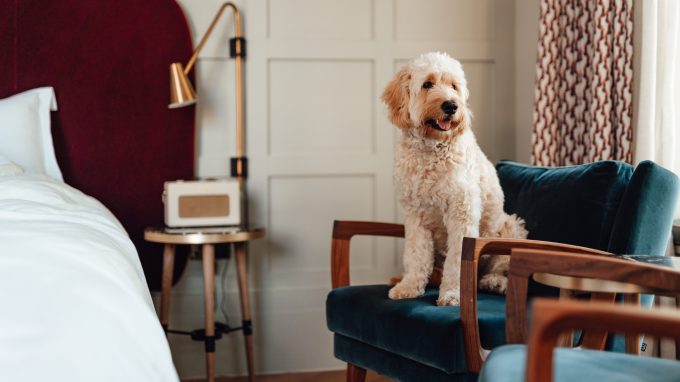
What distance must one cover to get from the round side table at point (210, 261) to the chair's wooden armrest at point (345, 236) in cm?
48

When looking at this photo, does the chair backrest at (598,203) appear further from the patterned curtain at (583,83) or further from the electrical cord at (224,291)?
the electrical cord at (224,291)

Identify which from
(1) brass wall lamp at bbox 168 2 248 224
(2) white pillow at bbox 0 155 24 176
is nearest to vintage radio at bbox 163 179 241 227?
(1) brass wall lamp at bbox 168 2 248 224

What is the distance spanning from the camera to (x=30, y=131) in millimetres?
2900

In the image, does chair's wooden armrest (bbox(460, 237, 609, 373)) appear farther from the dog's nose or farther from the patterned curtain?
the patterned curtain

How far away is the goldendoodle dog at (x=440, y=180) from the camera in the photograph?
2.13 meters

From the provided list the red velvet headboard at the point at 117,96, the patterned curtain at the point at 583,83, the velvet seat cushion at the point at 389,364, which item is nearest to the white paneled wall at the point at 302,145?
the red velvet headboard at the point at 117,96

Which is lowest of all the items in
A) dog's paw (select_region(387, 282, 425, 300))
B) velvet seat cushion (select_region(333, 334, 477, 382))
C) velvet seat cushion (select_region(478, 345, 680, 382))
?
velvet seat cushion (select_region(333, 334, 477, 382))

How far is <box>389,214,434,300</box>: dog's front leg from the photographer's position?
2.19m

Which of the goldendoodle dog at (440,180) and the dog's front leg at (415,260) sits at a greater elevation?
the goldendoodle dog at (440,180)

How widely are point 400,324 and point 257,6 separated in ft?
6.15

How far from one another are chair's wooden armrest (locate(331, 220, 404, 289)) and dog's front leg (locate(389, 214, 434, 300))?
0.19 m

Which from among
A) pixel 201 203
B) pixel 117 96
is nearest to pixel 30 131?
pixel 117 96

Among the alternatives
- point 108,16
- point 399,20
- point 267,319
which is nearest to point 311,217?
point 267,319

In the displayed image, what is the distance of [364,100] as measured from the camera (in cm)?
340
